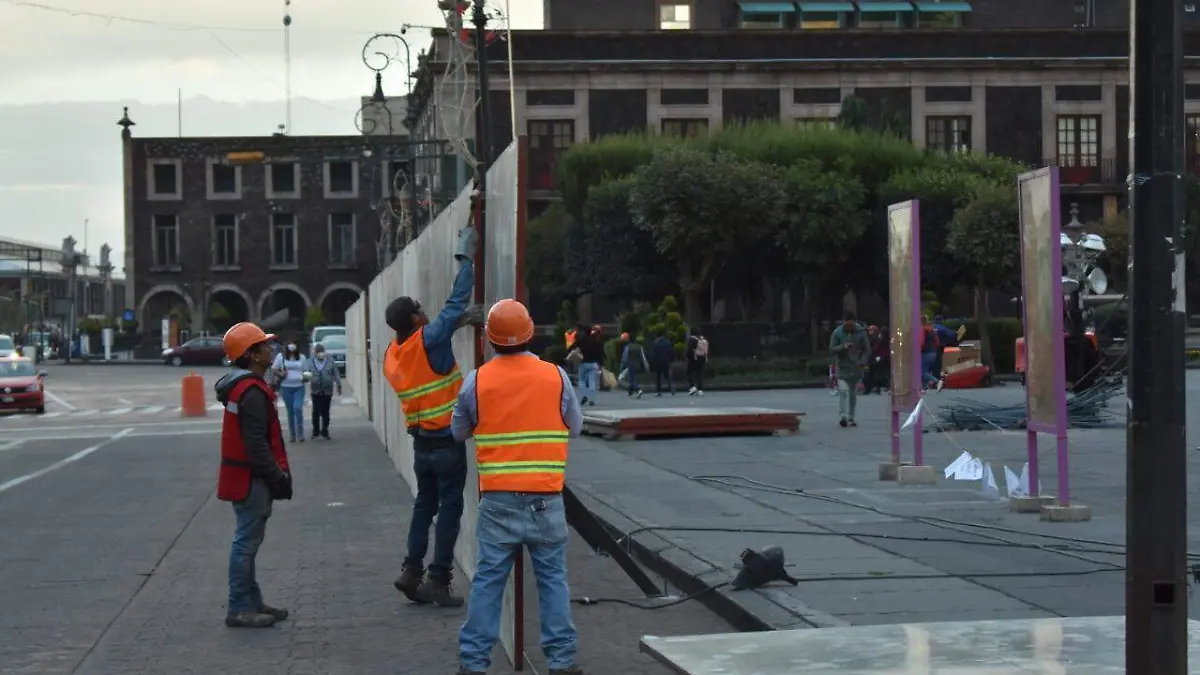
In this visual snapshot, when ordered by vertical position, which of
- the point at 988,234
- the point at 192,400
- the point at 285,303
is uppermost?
the point at 988,234

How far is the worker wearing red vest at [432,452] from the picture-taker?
952cm

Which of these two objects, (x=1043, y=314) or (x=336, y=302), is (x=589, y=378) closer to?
(x=1043, y=314)

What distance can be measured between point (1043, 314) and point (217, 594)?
22.6 ft

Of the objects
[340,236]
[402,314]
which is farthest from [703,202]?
[402,314]

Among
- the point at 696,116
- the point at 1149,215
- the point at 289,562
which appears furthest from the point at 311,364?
the point at 696,116

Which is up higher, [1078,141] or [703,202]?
[1078,141]

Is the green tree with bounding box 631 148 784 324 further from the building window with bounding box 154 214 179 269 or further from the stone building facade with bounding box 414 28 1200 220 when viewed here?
the building window with bounding box 154 214 179 269

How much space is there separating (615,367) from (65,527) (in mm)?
32452

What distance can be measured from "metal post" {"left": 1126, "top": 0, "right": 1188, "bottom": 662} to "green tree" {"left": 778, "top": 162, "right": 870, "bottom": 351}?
43.7 meters

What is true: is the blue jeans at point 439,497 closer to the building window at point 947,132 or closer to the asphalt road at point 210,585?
the asphalt road at point 210,585

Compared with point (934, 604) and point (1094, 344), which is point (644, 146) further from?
point (934, 604)

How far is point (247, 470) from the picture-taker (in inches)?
356

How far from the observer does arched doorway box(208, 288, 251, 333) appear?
263 ft

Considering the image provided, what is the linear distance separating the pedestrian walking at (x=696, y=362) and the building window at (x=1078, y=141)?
2712 cm
